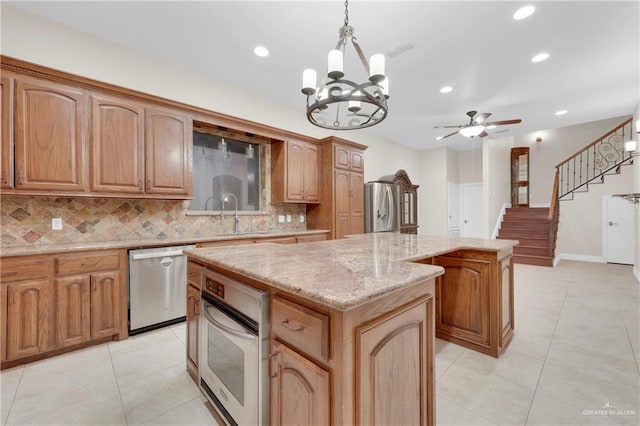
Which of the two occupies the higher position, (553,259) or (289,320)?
(289,320)

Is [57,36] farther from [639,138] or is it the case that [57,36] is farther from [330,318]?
[639,138]

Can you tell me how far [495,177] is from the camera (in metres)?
7.07

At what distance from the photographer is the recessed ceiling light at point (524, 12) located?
2.35 metres

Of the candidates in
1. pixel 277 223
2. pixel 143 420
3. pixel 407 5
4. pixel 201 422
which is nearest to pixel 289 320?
pixel 201 422

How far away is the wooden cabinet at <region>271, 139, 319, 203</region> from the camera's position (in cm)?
410

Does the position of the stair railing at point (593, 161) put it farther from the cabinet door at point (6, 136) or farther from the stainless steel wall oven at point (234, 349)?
the cabinet door at point (6, 136)

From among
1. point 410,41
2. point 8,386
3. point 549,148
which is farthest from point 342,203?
point 549,148

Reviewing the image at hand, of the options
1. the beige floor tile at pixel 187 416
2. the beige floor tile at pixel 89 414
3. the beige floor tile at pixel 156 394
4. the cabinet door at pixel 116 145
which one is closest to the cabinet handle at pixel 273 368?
the beige floor tile at pixel 187 416

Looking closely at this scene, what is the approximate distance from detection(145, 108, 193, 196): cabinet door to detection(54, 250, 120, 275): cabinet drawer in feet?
2.51

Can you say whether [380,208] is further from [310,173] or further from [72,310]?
[72,310]

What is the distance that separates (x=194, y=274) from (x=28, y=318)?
5.06ft

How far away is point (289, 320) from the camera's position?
105 cm

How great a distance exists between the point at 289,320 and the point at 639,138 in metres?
6.59

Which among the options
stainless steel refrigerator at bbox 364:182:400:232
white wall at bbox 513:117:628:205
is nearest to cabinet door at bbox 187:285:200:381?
stainless steel refrigerator at bbox 364:182:400:232
